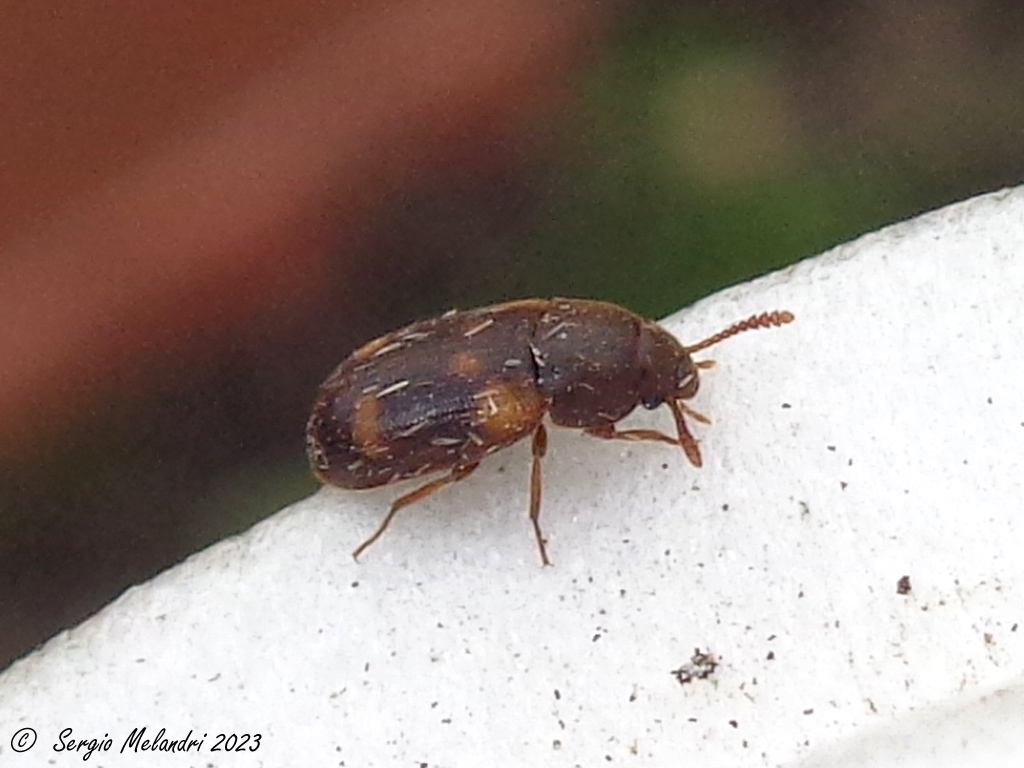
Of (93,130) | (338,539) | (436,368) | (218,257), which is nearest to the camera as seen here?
(436,368)

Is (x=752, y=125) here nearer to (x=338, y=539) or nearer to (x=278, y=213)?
(x=278, y=213)

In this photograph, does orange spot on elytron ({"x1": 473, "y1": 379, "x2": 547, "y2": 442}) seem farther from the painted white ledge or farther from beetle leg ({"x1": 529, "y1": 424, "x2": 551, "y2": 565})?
the painted white ledge

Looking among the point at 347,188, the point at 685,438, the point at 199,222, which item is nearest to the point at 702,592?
the point at 685,438

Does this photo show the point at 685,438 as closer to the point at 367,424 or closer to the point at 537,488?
the point at 537,488

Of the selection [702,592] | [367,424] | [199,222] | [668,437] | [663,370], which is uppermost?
[199,222]

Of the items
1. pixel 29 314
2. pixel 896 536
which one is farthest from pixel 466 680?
pixel 29 314

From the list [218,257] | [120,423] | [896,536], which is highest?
[218,257]

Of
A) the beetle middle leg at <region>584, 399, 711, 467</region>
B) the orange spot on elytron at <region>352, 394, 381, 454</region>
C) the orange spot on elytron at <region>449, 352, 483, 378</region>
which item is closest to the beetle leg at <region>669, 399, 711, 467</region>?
the beetle middle leg at <region>584, 399, 711, 467</region>
